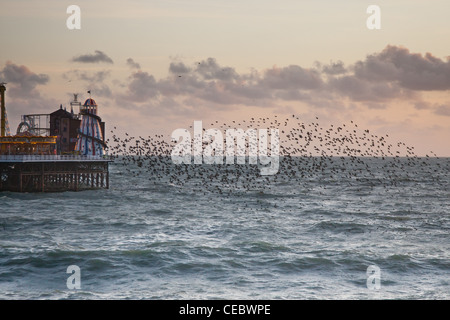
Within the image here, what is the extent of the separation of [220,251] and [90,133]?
2391 inches

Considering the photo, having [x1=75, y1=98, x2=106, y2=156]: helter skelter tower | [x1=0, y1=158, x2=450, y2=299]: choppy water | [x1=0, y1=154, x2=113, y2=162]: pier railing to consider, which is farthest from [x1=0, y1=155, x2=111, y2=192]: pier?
[x1=0, y1=158, x2=450, y2=299]: choppy water

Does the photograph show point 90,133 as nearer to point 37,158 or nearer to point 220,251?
point 37,158

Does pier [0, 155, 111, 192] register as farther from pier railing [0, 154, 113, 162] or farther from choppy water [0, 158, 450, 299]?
choppy water [0, 158, 450, 299]

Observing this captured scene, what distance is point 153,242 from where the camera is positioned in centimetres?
3672

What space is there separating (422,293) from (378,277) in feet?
10.4

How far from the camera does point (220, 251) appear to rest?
1314 inches

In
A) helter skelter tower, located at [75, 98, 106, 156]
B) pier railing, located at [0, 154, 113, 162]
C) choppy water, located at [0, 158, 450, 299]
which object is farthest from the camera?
helter skelter tower, located at [75, 98, 106, 156]

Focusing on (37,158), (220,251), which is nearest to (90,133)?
(37,158)

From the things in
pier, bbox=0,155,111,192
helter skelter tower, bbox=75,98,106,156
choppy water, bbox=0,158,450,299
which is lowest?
choppy water, bbox=0,158,450,299

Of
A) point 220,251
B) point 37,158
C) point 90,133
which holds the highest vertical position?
point 90,133

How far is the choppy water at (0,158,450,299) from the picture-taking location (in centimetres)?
2445

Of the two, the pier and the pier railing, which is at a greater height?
the pier railing

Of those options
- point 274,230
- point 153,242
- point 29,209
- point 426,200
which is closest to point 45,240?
point 153,242

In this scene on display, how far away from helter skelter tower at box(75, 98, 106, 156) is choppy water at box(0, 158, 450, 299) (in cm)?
2518
